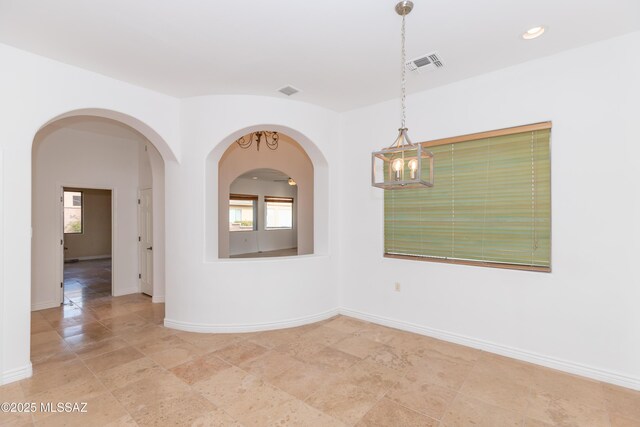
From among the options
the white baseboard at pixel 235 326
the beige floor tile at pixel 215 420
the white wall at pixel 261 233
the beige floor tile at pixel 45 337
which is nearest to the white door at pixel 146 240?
the beige floor tile at pixel 45 337

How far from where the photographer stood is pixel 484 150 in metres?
3.27

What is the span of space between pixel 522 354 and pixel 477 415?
46.5 inches

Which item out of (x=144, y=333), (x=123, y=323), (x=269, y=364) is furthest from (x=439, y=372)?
(x=123, y=323)

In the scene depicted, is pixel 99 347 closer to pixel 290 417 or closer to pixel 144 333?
pixel 144 333

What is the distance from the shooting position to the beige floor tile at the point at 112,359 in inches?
115

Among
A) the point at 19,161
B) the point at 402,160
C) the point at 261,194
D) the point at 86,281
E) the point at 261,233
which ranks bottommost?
the point at 86,281

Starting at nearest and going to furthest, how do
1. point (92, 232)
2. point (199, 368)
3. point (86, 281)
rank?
point (199, 368), point (86, 281), point (92, 232)

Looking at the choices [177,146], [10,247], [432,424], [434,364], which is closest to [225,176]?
[177,146]

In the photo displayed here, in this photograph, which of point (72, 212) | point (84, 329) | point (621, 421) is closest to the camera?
point (621, 421)

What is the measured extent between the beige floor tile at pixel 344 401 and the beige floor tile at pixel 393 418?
52 millimetres

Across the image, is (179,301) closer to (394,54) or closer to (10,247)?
(10,247)

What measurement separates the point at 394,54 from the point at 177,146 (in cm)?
276

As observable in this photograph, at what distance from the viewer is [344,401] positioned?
2.38m

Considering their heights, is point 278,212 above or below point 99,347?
above
